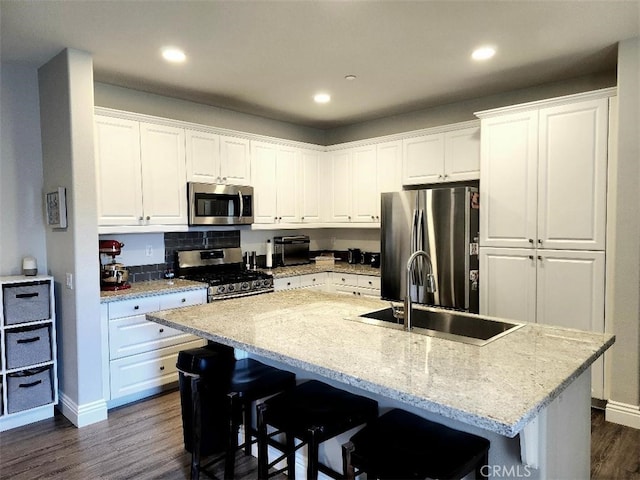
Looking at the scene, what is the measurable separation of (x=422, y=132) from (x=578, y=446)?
3231mm

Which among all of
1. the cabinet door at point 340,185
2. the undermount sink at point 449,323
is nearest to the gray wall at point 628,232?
the undermount sink at point 449,323

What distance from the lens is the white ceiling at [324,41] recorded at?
2.41 metres

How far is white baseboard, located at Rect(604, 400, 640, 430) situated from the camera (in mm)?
2908

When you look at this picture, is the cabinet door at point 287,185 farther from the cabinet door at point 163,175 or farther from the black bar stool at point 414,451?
the black bar stool at point 414,451

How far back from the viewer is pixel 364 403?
1.86 meters

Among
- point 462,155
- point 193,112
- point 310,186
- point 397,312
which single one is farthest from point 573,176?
point 193,112

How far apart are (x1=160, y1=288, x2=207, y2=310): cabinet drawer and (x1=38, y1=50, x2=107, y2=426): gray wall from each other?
54 cm

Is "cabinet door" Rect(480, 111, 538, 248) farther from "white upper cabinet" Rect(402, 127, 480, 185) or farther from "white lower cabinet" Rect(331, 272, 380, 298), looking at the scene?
"white lower cabinet" Rect(331, 272, 380, 298)

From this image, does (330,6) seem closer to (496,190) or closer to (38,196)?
(496,190)

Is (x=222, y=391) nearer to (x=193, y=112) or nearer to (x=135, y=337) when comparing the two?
(x=135, y=337)

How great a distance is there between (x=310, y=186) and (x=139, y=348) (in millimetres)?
2658

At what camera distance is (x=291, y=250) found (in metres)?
5.19

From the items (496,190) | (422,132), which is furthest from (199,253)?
(496,190)

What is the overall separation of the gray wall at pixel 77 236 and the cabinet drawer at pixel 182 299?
21.2 inches
